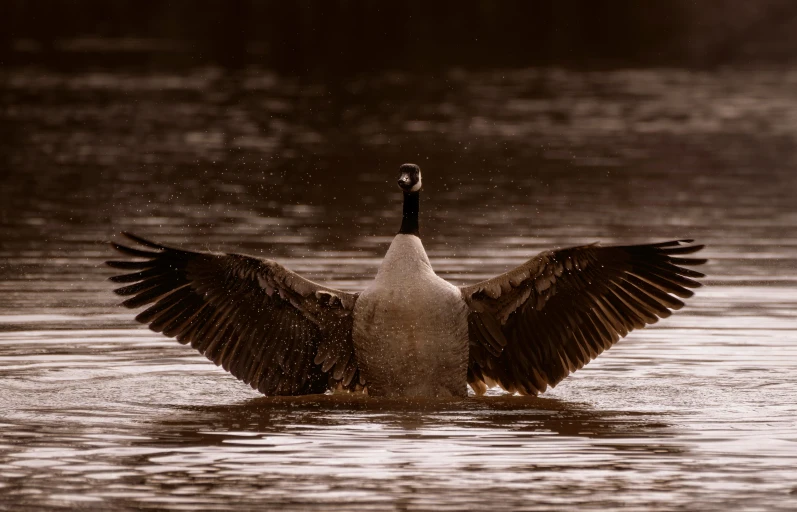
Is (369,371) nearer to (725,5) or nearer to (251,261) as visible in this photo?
(251,261)

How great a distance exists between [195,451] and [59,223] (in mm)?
11338

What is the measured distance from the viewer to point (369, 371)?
1193cm

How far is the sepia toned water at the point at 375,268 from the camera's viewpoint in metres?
9.31

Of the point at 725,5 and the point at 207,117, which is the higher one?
the point at 725,5

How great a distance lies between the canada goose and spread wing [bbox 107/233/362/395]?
10mm

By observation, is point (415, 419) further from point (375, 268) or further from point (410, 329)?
point (375, 268)

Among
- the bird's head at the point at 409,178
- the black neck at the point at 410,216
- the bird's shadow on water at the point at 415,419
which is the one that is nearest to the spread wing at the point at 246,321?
the bird's shadow on water at the point at 415,419

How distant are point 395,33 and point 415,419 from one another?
175 ft

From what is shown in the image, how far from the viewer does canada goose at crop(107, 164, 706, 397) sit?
11602 mm

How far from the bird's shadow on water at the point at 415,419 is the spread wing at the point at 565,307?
0.28 m

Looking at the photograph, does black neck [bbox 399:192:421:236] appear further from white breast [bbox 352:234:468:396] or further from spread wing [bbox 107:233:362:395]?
spread wing [bbox 107:233:362:395]

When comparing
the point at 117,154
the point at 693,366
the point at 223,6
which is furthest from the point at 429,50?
the point at 693,366

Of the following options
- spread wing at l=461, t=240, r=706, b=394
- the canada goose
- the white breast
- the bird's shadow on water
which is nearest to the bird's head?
the canada goose

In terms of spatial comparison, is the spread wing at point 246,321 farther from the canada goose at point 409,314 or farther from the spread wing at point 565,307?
the spread wing at point 565,307
